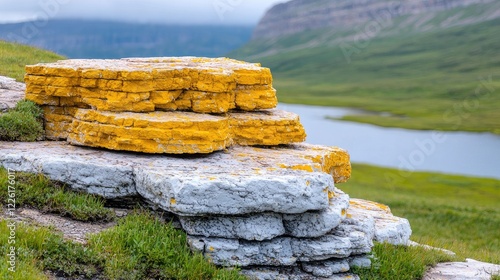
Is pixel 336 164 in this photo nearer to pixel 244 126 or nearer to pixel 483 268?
pixel 244 126

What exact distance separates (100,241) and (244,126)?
15.5ft

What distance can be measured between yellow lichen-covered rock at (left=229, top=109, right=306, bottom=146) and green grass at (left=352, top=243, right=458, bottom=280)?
133 inches

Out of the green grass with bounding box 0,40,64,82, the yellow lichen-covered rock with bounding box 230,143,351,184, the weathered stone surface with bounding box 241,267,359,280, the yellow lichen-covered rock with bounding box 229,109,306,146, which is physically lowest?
the weathered stone surface with bounding box 241,267,359,280

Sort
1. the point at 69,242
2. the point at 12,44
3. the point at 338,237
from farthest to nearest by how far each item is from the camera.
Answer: the point at 12,44 → the point at 338,237 → the point at 69,242

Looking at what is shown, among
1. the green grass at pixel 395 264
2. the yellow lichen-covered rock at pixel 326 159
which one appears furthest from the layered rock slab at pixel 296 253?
the yellow lichen-covered rock at pixel 326 159

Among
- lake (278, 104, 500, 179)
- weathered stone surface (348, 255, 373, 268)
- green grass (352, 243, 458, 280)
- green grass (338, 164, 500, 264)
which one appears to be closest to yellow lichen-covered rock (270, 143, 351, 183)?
weathered stone surface (348, 255, 373, 268)

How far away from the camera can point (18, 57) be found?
2430 centimetres

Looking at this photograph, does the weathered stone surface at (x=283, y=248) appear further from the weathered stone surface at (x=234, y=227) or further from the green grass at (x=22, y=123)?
the green grass at (x=22, y=123)

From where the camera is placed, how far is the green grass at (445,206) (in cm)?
2401

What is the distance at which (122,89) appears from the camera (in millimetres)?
12094

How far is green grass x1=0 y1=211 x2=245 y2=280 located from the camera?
900 cm

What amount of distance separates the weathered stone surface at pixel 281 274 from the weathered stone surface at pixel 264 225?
646 mm

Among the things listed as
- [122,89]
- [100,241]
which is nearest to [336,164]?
[122,89]

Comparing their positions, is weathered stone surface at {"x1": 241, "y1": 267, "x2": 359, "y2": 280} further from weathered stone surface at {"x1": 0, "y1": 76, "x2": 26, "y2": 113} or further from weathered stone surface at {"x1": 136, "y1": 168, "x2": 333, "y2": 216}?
weathered stone surface at {"x1": 0, "y1": 76, "x2": 26, "y2": 113}
